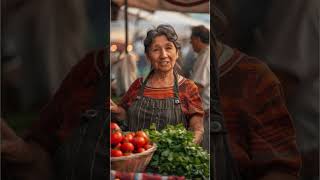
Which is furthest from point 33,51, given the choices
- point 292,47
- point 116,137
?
point 292,47

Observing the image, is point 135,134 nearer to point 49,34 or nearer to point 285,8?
point 49,34

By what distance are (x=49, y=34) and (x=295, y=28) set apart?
2.36 meters

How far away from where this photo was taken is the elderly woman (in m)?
5.00

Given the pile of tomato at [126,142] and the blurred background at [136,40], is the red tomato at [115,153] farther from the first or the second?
the blurred background at [136,40]

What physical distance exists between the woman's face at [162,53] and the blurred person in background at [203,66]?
0.21 meters

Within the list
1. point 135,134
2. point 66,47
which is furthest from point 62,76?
point 135,134

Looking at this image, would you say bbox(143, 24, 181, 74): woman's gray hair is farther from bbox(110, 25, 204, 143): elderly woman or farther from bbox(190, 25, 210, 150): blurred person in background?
bbox(190, 25, 210, 150): blurred person in background

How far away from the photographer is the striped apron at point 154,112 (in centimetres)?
500

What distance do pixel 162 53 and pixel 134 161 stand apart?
1.05 m

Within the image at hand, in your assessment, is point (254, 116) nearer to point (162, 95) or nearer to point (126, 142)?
point (162, 95)

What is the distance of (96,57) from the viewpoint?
5.06 m

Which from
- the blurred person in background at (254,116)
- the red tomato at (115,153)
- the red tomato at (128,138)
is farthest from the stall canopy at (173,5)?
the red tomato at (115,153)

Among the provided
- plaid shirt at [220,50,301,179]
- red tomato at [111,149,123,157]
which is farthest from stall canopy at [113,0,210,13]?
red tomato at [111,149,123,157]

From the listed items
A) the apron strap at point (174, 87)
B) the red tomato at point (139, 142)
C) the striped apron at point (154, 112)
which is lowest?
the red tomato at point (139, 142)
